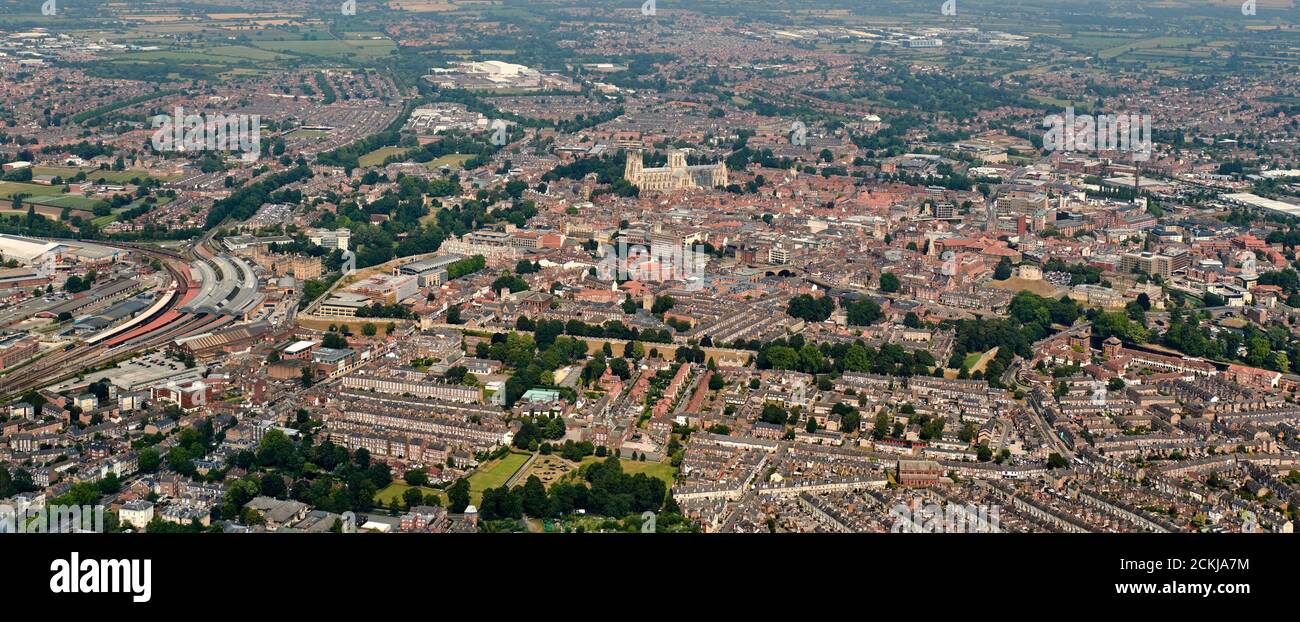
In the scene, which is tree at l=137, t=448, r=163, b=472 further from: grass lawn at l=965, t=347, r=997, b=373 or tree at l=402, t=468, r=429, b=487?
grass lawn at l=965, t=347, r=997, b=373

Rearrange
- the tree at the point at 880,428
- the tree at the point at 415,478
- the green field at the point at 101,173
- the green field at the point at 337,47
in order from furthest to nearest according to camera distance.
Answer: the green field at the point at 337,47
the green field at the point at 101,173
the tree at the point at 880,428
the tree at the point at 415,478

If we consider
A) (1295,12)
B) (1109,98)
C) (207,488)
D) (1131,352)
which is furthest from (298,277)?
(1295,12)

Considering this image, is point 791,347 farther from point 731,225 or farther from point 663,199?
point 663,199

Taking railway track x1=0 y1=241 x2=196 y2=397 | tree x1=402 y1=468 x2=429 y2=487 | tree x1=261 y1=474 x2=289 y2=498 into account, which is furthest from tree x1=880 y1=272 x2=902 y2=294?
tree x1=261 y1=474 x2=289 y2=498

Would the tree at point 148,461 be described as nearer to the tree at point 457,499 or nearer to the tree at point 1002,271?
the tree at point 457,499

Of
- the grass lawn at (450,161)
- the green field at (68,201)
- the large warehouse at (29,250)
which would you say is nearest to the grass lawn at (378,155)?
the grass lawn at (450,161)

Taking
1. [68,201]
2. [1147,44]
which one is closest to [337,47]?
[68,201]
